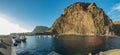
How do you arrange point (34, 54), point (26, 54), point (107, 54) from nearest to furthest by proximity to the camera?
point (107, 54), point (26, 54), point (34, 54)

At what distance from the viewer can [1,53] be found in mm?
48500

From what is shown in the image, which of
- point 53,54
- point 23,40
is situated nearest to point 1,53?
point 53,54

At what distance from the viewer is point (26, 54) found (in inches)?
2643

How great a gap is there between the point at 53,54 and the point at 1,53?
14.9 metres

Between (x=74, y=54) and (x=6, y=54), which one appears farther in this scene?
(x=74, y=54)

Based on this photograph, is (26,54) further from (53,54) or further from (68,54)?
(68,54)

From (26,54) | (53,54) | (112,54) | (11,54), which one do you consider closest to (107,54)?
(112,54)

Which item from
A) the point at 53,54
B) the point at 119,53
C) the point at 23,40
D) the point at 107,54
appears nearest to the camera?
the point at 119,53

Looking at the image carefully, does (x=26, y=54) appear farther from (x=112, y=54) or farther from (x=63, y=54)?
(x=112, y=54)

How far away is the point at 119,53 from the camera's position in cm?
4750

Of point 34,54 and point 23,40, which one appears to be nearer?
point 34,54

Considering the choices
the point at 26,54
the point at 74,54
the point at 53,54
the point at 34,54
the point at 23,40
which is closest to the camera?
the point at 53,54

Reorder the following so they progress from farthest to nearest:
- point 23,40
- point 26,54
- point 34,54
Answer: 1. point 23,40
2. point 34,54
3. point 26,54

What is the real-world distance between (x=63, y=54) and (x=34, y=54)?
42.2ft
